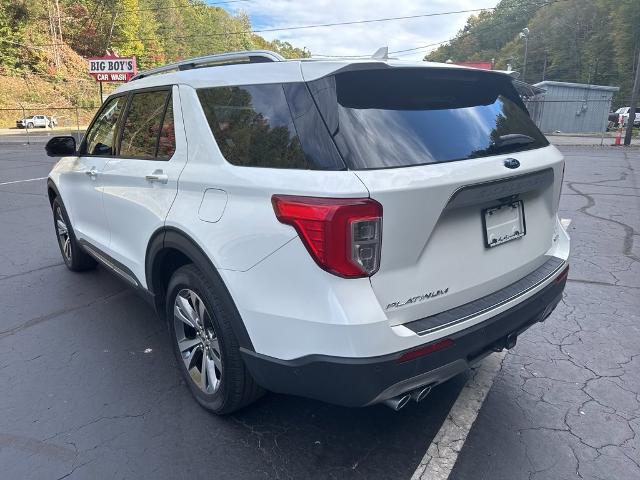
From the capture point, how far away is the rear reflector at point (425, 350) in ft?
6.16

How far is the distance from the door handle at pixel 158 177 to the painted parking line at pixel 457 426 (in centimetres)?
205

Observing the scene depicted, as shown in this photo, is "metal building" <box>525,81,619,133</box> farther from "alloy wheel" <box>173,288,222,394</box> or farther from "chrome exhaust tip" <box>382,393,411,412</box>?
"chrome exhaust tip" <box>382,393,411,412</box>

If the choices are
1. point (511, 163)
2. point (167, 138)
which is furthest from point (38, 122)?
point (511, 163)

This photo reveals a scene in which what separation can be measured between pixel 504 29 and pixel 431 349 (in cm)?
9854

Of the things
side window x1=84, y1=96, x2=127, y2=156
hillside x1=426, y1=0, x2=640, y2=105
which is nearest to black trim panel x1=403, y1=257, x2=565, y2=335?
side window x1=84, y1=96, x2=127, y2=156

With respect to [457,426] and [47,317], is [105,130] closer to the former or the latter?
[47,317]

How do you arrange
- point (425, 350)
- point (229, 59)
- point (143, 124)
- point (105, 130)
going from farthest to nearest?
1. point (105, 130)
2. point (143, 124)
3. point (229, 59)
4. point (425, 350)

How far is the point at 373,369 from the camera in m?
1.83

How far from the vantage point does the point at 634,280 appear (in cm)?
470

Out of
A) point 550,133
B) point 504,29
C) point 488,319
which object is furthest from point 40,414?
point 504,29

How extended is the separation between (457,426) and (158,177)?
2.20 m

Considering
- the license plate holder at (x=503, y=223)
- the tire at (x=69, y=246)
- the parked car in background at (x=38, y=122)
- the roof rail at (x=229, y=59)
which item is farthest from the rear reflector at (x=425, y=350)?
the parked car in background at (x=38, y=122)

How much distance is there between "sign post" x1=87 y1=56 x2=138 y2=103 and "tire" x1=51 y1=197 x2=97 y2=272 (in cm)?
2380

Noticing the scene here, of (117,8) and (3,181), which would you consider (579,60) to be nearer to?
(117,8)
